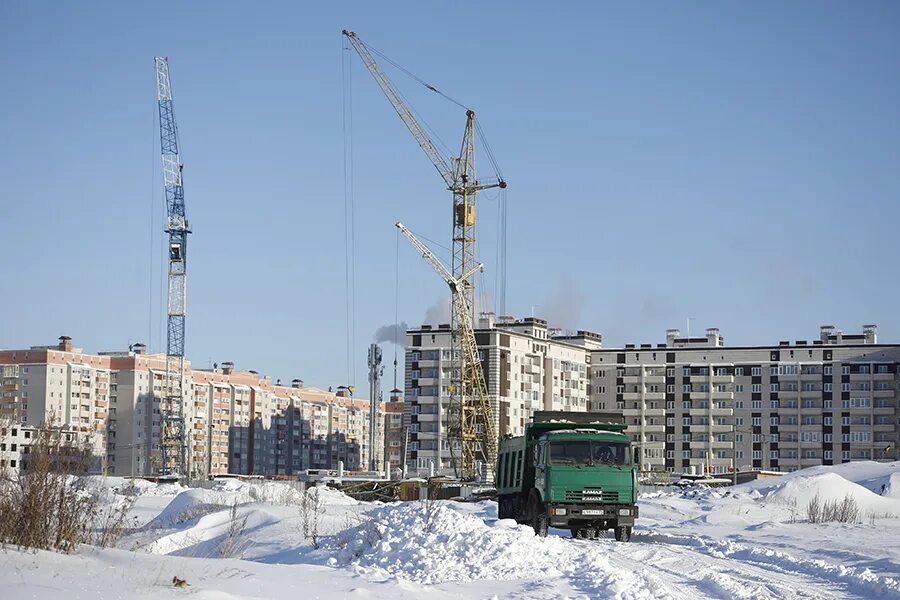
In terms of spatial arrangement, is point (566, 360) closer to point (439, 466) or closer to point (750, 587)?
point (439, 466)

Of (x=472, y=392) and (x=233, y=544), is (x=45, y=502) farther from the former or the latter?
(x=472, y=392)

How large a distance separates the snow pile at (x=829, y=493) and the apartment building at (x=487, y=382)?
314 feet

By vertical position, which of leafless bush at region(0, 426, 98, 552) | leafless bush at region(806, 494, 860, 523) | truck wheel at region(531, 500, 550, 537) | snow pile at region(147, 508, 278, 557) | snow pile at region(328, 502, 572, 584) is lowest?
leafless bush at region(806, 494, 860, 523)

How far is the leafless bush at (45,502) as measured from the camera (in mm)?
20156

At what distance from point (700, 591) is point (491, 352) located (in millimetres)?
138619

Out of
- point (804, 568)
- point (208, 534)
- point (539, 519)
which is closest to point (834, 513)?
point (539, 519)

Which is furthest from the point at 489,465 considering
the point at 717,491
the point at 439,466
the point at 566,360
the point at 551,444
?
the point at 551,444

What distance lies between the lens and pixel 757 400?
170 metres

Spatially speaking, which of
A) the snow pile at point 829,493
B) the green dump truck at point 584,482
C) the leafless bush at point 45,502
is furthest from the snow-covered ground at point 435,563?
the snow pile at point 829,493

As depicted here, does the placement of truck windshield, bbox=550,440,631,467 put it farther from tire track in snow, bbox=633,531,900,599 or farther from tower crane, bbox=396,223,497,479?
tower crane, bbox=396,223,497,479

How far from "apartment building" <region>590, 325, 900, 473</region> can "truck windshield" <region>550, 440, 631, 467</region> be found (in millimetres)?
129775

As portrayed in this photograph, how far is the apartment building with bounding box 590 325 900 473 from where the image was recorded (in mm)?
164250

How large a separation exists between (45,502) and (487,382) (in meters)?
140

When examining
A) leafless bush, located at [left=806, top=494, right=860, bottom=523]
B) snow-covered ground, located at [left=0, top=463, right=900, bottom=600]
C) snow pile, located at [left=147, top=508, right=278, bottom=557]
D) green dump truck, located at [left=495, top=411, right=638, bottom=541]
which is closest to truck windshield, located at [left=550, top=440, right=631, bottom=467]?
green dump truck, located at [left=495, top=411, right=638, bottom=541]
